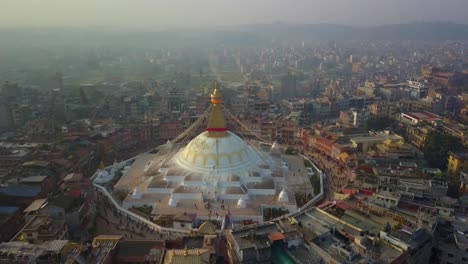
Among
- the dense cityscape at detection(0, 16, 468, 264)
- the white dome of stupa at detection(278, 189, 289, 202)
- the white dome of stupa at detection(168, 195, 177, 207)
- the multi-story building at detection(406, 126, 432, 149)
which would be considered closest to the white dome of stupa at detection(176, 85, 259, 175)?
the dense cityscape at detection(0, 16, 468, 264)

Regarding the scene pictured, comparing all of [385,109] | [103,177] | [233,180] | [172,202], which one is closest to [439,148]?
[385,109]

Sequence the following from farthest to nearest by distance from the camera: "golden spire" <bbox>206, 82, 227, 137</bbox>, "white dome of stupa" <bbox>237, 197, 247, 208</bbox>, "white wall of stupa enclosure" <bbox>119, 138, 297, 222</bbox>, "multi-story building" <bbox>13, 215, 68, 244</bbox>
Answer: "golden spire" <bbox>206, 82, 227, 137</bbox>
"white wall of stupa enclosure" <bbox>119, 138, 297, 222</bbox>
"white dome of stupa" <bbox>237, 197, 247, 208</bbox>
"multi-story building" <bbox>13, 215, 68, 244</bbox>

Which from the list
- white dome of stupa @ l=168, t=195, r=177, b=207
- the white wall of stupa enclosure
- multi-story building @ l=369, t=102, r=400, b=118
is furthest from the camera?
multi-story building @ l=369, t=102, r=400, b=118

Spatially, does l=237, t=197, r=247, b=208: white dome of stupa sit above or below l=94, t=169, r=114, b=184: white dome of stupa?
below

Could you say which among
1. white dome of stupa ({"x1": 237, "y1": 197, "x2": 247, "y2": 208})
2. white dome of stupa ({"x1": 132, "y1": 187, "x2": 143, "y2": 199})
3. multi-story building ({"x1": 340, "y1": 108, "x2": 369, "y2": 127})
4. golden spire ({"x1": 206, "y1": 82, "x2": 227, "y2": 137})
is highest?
golden spire ({"x1": 206, "y1": 82, "x2": 227, "y2": 137})

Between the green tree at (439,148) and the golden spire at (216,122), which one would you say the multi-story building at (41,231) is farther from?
the green tree at (439,148)

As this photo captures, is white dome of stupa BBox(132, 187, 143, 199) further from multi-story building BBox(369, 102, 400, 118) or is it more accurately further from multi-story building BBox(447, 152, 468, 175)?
multi-story building BBox(369, 102, 400, 118)

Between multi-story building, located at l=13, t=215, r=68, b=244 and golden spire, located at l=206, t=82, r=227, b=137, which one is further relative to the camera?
golden spire, located at l=206, t=82, r=227, b=137
